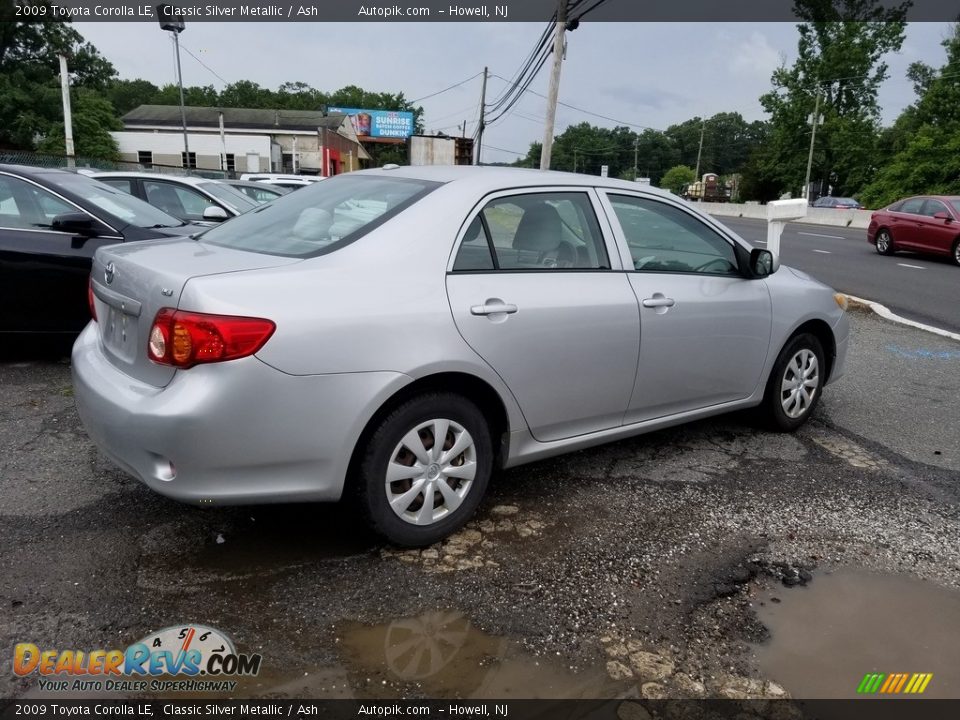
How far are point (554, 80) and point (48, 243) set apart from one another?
19827 mm

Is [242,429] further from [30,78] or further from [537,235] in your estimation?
[30,78]

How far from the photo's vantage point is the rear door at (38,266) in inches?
215

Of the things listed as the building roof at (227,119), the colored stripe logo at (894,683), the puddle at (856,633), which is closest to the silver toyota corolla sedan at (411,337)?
the puddle at (856,633)

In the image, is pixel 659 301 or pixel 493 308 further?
pixel 659 301

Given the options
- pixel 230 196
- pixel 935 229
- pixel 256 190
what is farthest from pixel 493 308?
pixel 935 229

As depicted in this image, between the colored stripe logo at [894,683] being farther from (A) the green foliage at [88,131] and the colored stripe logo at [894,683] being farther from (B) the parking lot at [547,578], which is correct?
(A) the green foliage at [88,131]

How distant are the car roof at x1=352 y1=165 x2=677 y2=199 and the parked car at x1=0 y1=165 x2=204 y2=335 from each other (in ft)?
8.84

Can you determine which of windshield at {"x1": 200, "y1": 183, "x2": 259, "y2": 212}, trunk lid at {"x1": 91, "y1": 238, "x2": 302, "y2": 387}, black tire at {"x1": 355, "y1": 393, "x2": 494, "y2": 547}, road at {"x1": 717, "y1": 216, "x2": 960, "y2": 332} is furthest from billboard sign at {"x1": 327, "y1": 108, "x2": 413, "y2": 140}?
black tire at {"x1": 355, "y1": 393, "x2": 494, "y2": 547}

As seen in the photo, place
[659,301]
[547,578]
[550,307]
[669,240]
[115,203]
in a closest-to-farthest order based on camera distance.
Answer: [547,578] → [550,307] → [659,301] → [669,240] → [115,203]

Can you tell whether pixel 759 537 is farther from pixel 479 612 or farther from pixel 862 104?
pixel 862 104

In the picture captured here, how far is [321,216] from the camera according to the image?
11.5 ft

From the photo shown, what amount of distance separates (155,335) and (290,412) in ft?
1.93

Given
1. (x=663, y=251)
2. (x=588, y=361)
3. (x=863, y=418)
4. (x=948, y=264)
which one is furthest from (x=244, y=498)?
(x=948, y=264)

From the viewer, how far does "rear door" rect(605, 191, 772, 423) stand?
3.91m
